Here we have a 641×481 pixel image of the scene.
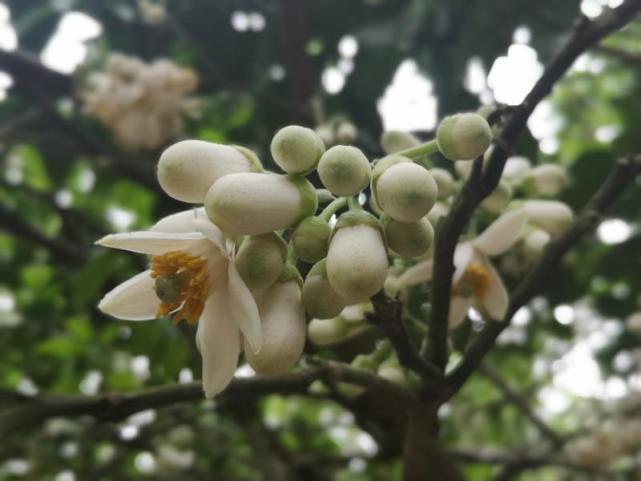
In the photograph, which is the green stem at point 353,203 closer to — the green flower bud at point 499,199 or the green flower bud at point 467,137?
the green flower bud at point 467,137

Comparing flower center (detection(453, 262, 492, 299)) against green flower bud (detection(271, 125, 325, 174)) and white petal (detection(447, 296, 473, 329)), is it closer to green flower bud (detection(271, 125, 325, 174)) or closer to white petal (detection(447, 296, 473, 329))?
white petal (detection(447, 296, 473, 329))

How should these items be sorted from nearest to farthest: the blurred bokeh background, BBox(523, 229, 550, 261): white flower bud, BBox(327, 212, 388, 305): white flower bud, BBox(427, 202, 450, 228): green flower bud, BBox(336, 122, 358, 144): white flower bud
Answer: BBox(327, 212, 388, 305): white flower bud < BBox(427, 202, 450, 228): green flower bud < BBox(523, 229, 550, 261): white flower bud < BBox(336, 122, 358, 144): white flower bud < the blurred bokeh background

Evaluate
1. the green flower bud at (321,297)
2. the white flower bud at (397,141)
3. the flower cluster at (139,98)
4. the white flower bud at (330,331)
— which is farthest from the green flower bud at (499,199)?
the flower cluster at (139,98)

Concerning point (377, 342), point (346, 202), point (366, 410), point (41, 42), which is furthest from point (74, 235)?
point (346, 202)

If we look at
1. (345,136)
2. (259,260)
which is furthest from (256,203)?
(345,136)

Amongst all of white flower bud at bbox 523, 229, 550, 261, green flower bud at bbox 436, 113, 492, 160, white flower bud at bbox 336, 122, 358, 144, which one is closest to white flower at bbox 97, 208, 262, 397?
green flower bud at bbox 436, 113, 492, 160

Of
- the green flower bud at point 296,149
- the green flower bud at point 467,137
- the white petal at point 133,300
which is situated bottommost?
the white petal at point 133,300

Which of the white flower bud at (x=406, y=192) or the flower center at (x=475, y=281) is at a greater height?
the white flower bud at (x=406, y=192)
